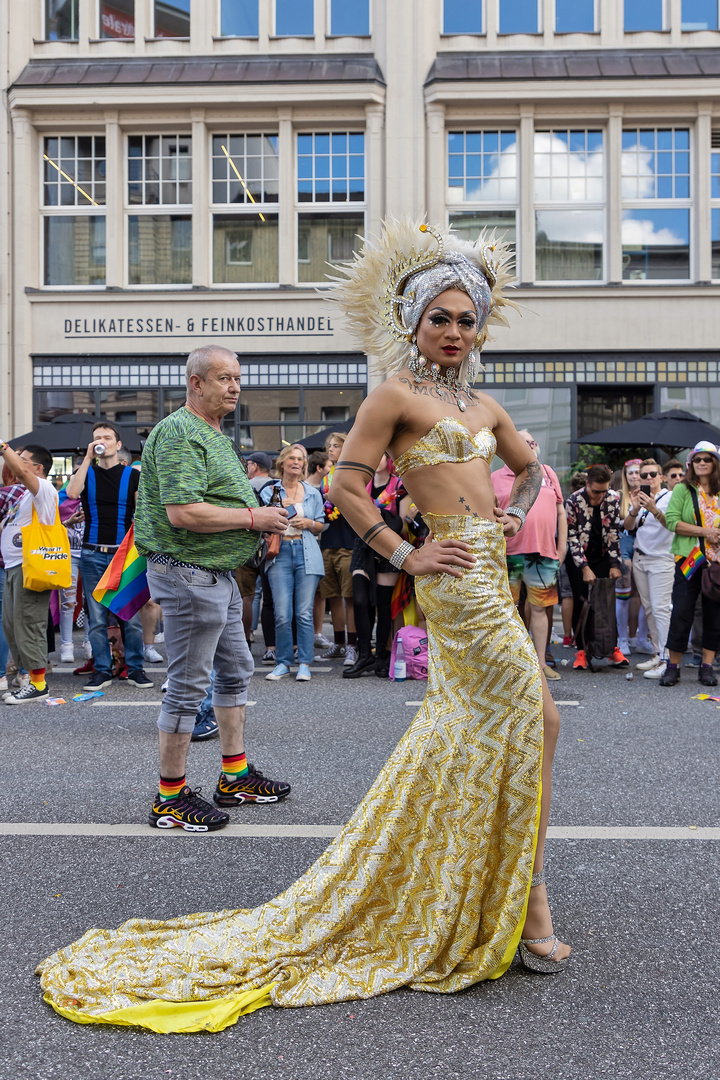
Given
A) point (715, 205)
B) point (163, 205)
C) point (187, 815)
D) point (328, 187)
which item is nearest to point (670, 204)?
point (715, 205)

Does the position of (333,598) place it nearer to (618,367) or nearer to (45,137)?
(618,367)

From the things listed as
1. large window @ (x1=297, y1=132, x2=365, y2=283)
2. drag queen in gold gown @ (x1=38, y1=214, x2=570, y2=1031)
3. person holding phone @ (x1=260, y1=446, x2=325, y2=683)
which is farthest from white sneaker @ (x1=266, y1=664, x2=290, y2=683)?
large window @ (x1=297, y1=132, x2=365, y2=283)

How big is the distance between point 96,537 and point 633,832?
521cm

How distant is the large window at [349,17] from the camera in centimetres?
1895

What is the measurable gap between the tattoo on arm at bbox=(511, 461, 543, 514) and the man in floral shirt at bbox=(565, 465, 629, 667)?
5.74 metres

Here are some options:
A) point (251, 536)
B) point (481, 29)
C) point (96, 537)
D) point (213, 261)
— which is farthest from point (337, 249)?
point (251, 536)

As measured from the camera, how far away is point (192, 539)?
168 inches

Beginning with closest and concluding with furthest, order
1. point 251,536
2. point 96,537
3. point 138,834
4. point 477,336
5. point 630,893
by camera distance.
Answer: point 477,336
point 630,893
point 138,834
point 251,536
point 96,537

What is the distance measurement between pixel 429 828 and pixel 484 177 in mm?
18086

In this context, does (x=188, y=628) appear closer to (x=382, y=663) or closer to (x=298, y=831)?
(x=298, y=831)

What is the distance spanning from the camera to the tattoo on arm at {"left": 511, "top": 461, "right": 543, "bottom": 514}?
127 inches

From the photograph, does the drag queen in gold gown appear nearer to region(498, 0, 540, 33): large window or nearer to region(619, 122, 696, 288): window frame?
region(619, 122, 696, 288): window frame

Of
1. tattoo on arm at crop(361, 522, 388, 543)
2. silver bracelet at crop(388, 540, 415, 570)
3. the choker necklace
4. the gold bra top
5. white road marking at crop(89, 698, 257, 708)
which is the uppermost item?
the choker necklace

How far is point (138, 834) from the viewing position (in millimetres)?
4152
